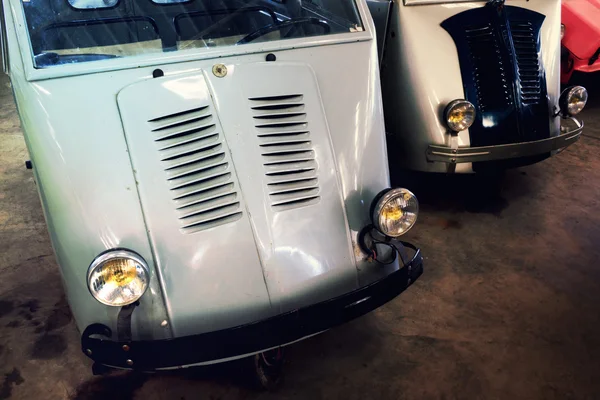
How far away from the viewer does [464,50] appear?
3.39 meters

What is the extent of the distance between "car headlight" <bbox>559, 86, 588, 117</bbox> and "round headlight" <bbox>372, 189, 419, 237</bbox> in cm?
219

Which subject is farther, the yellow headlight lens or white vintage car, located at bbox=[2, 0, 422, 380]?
the yellow headlight lens

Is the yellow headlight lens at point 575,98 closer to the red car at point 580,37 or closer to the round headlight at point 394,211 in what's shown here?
the red car at point 580,37

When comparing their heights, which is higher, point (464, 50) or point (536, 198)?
point (464, 50)

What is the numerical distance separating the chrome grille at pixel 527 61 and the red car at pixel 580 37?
76.3 inches

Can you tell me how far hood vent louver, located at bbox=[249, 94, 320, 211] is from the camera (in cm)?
201

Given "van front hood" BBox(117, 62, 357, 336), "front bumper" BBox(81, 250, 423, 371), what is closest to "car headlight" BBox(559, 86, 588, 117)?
"van front hood" BBox(117, 62, 357, 336)

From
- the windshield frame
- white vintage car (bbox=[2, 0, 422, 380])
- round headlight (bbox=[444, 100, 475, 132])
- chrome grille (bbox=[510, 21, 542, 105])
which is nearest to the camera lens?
white vintage car (bbox=[2, 0, 422, 380])

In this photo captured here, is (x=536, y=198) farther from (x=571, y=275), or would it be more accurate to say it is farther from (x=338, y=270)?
(x=338, y=270)

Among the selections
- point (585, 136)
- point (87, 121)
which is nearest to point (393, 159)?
point (87, 121)

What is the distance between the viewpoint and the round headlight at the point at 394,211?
1987 millimetres

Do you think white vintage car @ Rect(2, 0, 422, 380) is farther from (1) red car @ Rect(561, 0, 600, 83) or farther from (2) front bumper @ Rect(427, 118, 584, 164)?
(1) red car @ Rect(561, 0, 600, 83)

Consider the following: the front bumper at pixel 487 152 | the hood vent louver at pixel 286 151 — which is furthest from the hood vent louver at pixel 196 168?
the front bumper at pixel 487 152

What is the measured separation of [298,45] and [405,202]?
0.86 metres
